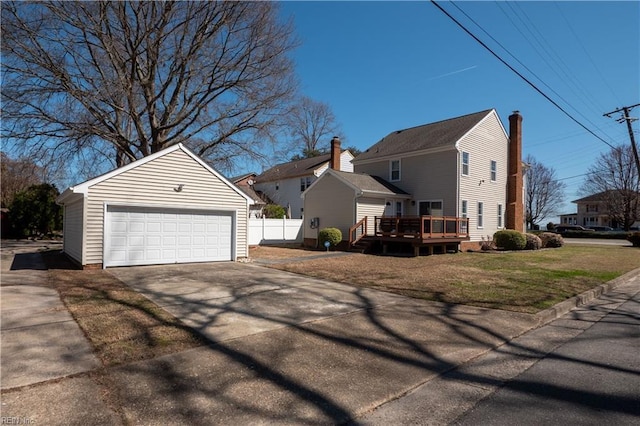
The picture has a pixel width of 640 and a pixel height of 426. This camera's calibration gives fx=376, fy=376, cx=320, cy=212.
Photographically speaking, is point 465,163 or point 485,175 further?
point 485,175

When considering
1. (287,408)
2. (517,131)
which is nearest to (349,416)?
(287,408)

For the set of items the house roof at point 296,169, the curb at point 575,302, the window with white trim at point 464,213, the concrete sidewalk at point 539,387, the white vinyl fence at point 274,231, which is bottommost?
the concrete sidewalk at point 539,387

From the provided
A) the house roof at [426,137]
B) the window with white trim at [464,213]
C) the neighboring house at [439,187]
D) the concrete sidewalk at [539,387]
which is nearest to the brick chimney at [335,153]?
→ the house roof at [426,137]

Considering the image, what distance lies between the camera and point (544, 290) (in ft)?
29.6

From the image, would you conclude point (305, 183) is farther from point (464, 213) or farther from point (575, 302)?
point (575, 302)

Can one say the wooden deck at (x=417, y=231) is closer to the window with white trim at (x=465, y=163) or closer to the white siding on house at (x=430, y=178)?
the white siding on house at (x=430, y=178)

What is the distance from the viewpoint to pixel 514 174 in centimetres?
2402

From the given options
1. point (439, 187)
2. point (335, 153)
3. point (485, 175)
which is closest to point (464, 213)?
point (439, 187)

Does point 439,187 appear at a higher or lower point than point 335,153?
lower

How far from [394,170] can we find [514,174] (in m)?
7.80

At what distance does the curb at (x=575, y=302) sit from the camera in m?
6.79

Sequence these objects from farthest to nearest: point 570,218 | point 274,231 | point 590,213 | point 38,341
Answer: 1. point 570,218
2. point 590,213
3. point 274,231
4. point 38,341

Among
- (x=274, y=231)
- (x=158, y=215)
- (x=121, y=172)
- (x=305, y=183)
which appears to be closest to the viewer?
(x=121, y=172)

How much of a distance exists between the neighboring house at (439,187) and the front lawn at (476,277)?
4.14m
